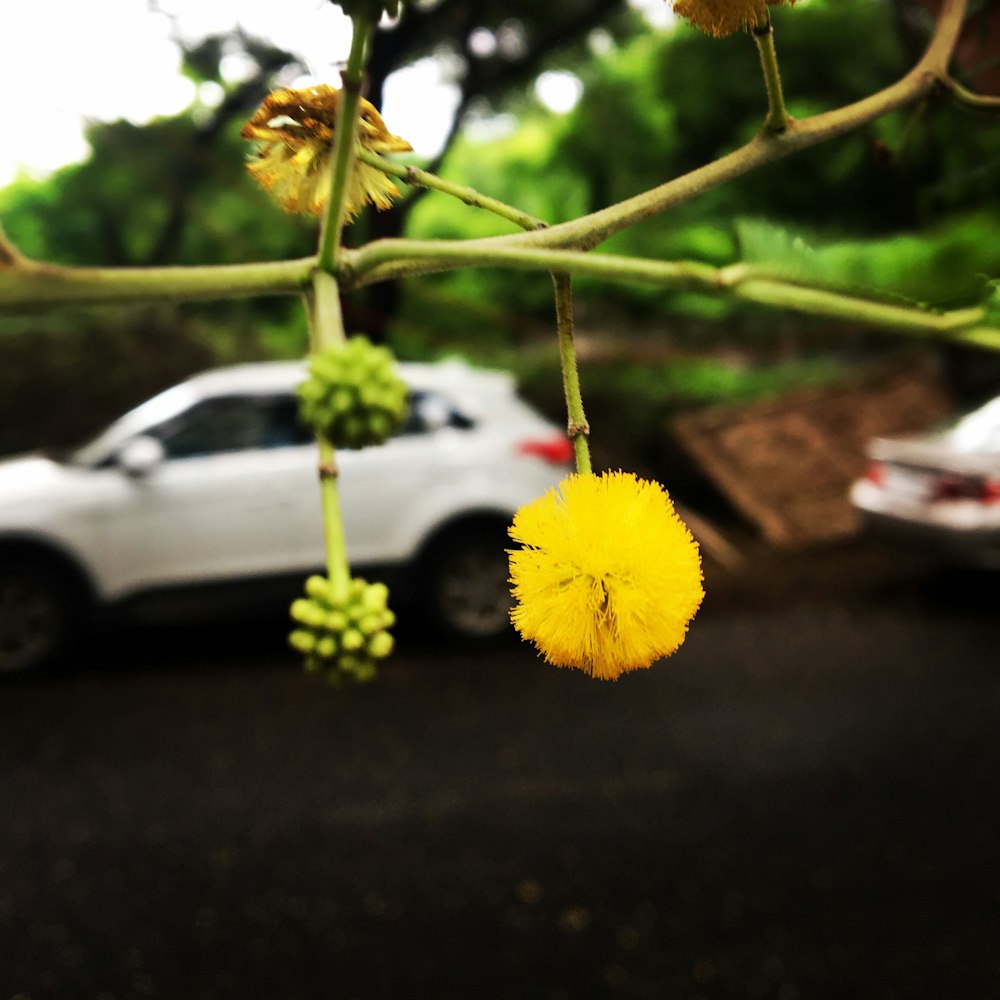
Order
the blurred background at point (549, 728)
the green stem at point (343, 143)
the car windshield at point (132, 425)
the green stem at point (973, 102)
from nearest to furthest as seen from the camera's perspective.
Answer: the green stem at point (343, 143), the green stem at point (973, 102), the blurred background at point (549, 728), the car windshield at point (132, 425)

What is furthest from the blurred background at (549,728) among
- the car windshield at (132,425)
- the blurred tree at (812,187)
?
the car windshield at (132,425)

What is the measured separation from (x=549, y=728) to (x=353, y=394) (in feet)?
9.22

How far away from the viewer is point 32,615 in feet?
10.5

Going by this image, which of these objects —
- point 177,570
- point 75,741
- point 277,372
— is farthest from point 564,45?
point 75,741

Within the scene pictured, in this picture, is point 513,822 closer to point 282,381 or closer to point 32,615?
point 282,381

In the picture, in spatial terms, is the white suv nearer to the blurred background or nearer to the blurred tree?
the blurred background

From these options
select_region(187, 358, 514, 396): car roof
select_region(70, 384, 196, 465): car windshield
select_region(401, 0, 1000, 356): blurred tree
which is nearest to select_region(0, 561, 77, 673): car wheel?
select_region(70, 384, 196, 465): car windshield

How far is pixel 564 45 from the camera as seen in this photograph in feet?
8.47

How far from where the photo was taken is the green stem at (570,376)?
20 centimetres

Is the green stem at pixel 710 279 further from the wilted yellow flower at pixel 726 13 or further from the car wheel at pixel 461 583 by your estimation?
the car wheel at pixel 461 583

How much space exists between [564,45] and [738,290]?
2644mm

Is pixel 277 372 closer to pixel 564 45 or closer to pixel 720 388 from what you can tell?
pixel 564 45

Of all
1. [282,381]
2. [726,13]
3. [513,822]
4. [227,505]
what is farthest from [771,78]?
[227,505]

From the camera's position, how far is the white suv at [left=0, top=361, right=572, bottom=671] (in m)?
2.95
